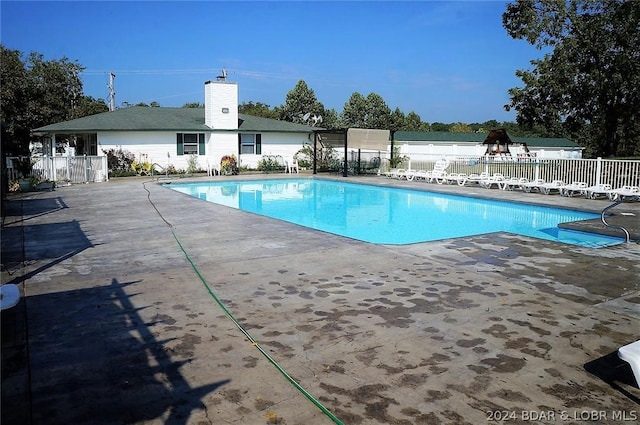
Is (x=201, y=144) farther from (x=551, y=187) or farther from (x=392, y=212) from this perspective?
(x=551, y=187)

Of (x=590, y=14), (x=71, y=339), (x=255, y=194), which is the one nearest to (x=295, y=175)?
(x=255, y=194)

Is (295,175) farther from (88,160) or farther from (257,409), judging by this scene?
(257,409)

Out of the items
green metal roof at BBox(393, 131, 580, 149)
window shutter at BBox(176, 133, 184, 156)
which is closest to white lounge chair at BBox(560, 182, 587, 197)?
window shutter at BBox(176, 133, 184, 156)

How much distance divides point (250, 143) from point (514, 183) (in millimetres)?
15526

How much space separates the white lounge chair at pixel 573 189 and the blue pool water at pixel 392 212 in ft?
7.00

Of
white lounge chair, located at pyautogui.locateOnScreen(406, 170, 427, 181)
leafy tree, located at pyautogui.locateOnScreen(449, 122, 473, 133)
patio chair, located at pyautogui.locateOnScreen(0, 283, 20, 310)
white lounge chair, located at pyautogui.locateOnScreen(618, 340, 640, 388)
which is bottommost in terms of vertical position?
white lounge chair, located at pyautogui.locateOnScreen(618, 340, 640, 388)

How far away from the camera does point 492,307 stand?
5.15m

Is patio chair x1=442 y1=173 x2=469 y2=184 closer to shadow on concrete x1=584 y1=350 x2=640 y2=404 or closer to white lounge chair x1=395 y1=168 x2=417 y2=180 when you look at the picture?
white lounge chair x1=395 y1=168 x2=417 y2=180

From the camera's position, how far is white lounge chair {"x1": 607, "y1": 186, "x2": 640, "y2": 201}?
13900mm

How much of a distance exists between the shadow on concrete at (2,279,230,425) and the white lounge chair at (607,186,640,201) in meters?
13.9

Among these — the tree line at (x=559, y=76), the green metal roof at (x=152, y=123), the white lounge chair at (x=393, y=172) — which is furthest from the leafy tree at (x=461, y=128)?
the white lounge chair at (x=393, y=172)

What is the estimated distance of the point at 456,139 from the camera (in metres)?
45.2

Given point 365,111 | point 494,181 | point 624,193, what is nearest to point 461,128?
point 365,111

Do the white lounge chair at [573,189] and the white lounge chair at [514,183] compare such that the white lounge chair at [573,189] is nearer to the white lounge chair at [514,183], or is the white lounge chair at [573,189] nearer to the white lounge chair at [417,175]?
the white lounge chair at [514,183]
